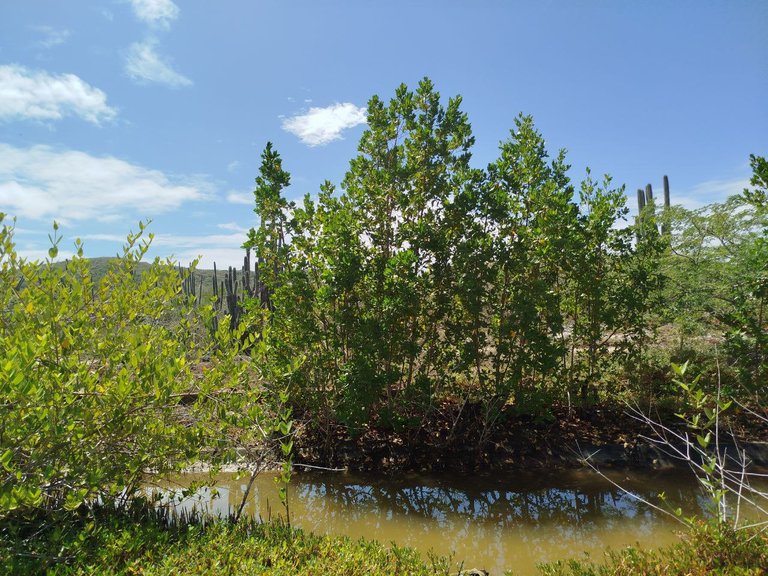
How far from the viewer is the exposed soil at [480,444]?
23.9ft

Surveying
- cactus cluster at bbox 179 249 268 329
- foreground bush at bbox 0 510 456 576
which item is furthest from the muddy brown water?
cactus cluster at bbox 179 249 268 329

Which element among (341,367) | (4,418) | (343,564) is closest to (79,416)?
(4,418)

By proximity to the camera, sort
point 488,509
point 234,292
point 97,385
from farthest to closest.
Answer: point 234,292 < point 488,509 < point 97,385

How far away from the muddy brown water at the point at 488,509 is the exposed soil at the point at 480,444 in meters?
0.27

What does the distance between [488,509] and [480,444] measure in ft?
4.59

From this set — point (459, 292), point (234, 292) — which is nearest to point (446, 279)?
point (459, 292)

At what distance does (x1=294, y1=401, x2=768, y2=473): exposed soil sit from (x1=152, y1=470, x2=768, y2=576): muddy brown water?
0.27 metres

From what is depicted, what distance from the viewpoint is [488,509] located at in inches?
236

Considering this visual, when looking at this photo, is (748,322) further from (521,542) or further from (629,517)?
(521,542)

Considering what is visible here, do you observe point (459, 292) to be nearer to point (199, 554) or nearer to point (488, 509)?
point (488, 509)

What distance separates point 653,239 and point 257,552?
7485 mm

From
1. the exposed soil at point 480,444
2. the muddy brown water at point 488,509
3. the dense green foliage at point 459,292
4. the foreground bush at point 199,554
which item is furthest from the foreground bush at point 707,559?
the exposed soil at point 480,444

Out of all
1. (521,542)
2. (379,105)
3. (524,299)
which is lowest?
(521,542)

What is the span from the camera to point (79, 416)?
10.7 feet
